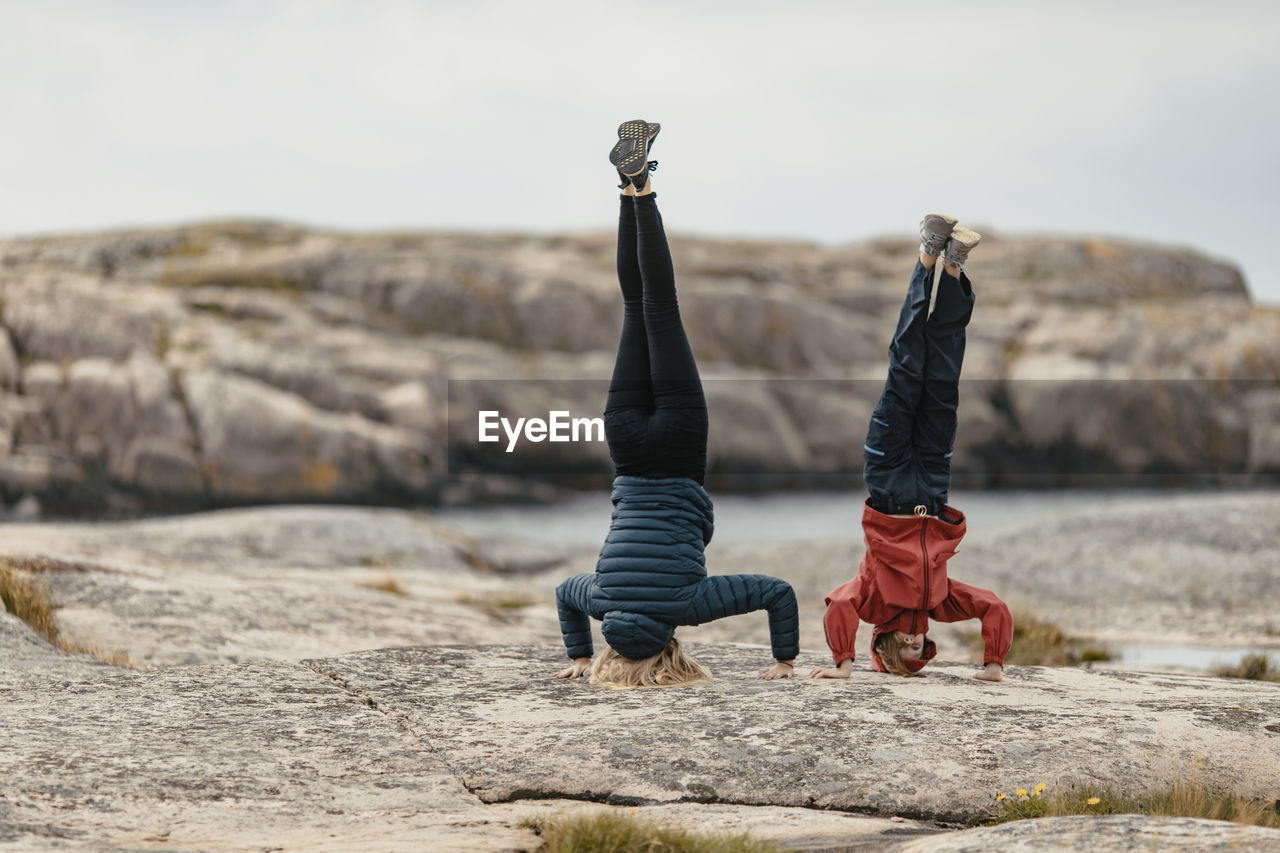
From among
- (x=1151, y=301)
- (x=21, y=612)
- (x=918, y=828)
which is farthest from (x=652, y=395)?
(x=1151, y=301)

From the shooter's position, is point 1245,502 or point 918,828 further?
point 1245,502

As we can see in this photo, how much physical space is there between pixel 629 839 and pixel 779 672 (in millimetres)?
3260

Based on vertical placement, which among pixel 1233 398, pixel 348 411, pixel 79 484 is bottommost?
pixel 79 484

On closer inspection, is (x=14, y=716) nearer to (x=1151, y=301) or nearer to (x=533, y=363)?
(x=533, y=363)

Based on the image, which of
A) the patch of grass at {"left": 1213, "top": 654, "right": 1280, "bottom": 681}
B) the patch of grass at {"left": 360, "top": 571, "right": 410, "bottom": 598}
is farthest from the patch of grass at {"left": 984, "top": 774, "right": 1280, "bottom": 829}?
the patch of grass at {"left": 360, "top": 571, "right": 410, "bottom": 598}

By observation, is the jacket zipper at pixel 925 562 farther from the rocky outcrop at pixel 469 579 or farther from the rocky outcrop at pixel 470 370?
the rocky outcrop at pixel 470 370

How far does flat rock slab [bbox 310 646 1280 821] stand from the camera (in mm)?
6180

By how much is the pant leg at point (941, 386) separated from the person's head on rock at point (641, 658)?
2094 mm

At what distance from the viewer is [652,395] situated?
8109mm

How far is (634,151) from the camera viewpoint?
752 cm

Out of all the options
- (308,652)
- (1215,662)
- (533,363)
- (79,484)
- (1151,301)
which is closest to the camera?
(308,652)

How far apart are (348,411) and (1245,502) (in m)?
36.5

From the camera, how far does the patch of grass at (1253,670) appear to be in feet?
39.4

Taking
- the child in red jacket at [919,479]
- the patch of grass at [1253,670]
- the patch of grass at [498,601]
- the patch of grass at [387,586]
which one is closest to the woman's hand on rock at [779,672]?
the child in red jacket at [919,479]
